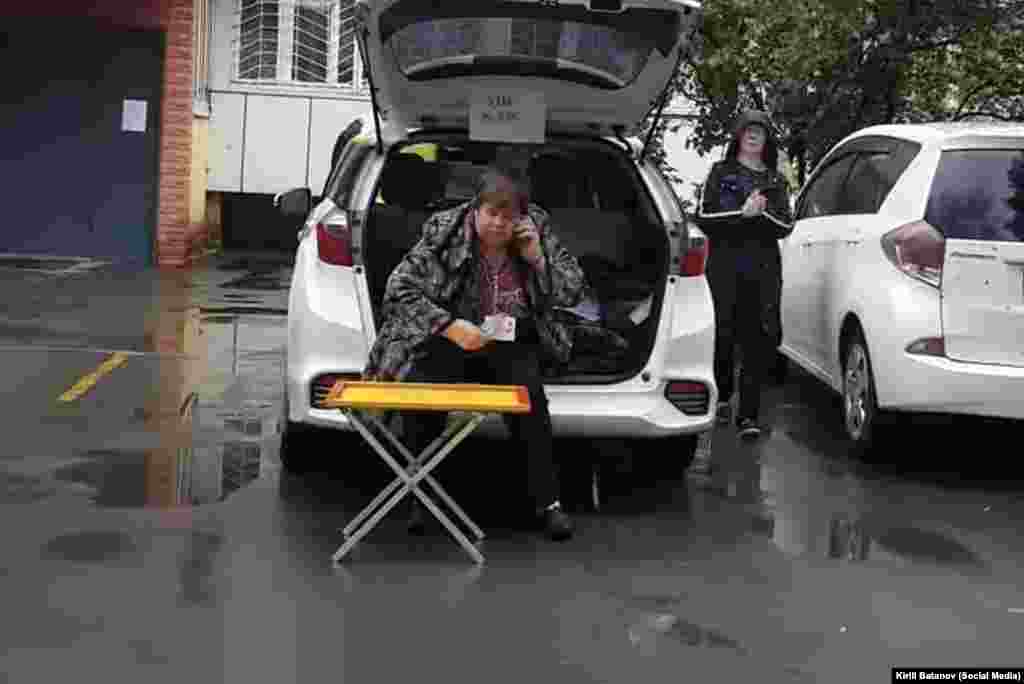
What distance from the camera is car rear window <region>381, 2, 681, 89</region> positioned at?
6961mm

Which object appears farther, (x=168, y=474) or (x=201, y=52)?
(x=201, y=52)

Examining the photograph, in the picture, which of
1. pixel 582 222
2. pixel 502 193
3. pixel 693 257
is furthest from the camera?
pixel 582 222

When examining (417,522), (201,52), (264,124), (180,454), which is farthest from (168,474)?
(264,124)

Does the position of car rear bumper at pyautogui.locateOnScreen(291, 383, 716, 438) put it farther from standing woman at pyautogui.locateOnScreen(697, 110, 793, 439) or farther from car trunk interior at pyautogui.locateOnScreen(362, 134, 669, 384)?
standing woman at pyautogui.locateOnScreen(697, 110, 793, 439)

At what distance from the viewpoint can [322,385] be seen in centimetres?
698

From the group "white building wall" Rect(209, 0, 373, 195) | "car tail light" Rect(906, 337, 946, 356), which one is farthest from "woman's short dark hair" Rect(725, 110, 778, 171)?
"white building wall" Rect(209, 0, 373, 195)

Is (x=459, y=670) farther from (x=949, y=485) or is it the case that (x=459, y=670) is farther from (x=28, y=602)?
(x=949, y=485)

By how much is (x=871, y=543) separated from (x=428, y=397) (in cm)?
199

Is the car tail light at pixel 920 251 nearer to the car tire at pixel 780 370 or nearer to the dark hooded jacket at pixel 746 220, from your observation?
the dark hooded jacket at pixel 746 220

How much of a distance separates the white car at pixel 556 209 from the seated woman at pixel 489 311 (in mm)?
280

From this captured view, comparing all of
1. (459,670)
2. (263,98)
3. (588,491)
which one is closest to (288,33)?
(263,98)

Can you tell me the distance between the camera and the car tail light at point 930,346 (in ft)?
25.8

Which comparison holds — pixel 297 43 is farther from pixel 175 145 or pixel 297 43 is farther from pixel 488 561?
pixel 488 561

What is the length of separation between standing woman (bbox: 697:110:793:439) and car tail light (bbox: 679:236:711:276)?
1.53 m
